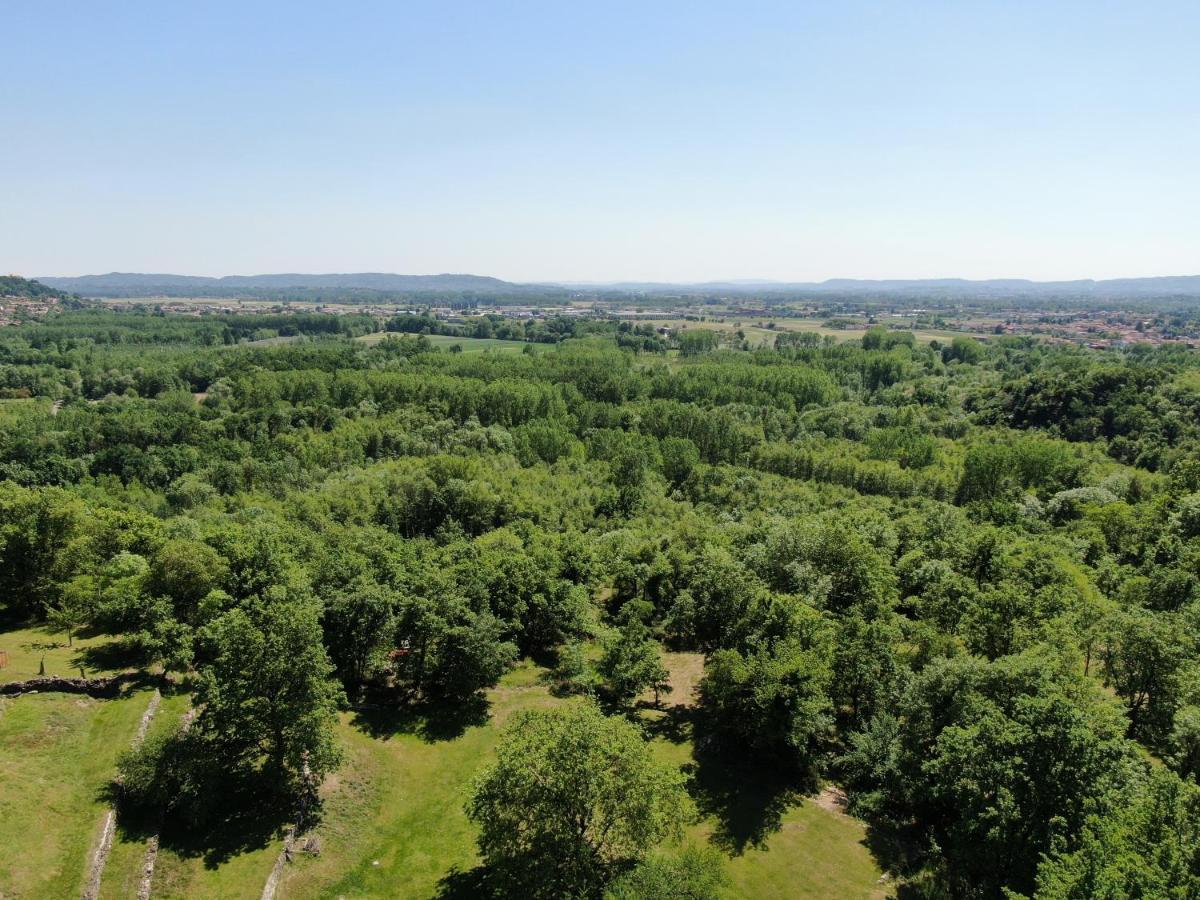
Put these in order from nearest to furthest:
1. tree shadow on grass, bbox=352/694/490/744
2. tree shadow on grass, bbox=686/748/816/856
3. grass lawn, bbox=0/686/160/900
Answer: grass lawn, bbox=0/686/160/900 → tree shadow on grass, bbox=686/748/816/856 → tree shadow on grass, bbox=352/694/490/744

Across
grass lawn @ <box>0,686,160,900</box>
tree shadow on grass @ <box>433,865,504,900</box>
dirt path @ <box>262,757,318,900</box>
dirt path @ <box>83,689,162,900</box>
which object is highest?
grass lawn @ <box>0,686,160,900</box>

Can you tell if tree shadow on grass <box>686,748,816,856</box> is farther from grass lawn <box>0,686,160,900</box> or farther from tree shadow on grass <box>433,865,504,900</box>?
grass lawn <box>0,686,160,900</box>

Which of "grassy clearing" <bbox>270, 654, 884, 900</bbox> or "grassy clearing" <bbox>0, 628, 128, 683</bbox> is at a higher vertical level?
"grassy clearing" <bbox>0, 628, 128, 683</bbox>

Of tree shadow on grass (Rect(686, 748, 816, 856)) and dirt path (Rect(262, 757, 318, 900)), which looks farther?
tree shadow on grass (Rect(686, 748, 816, 856))

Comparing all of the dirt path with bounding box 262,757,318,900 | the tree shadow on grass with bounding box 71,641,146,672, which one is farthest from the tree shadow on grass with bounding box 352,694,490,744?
the tree shadow on grass with bounding box 71,641,146,672

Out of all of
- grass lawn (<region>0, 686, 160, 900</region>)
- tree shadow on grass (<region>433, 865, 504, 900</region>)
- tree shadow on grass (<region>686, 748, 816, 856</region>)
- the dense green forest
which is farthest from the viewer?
tree shadow on grass (<region>686, 748, 816, 856</region>)

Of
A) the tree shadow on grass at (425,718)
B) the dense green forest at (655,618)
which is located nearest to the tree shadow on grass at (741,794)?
the dense green forest at (655,618)

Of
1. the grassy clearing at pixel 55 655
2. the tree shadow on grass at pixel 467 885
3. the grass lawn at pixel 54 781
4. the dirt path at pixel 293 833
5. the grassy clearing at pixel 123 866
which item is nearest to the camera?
the grass lawn at pixel 54 781

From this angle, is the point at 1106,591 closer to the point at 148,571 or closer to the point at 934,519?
the point at 934,519

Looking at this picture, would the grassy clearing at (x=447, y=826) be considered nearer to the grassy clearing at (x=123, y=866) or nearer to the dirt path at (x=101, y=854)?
the grassy clearing at (x=123, y=866)
